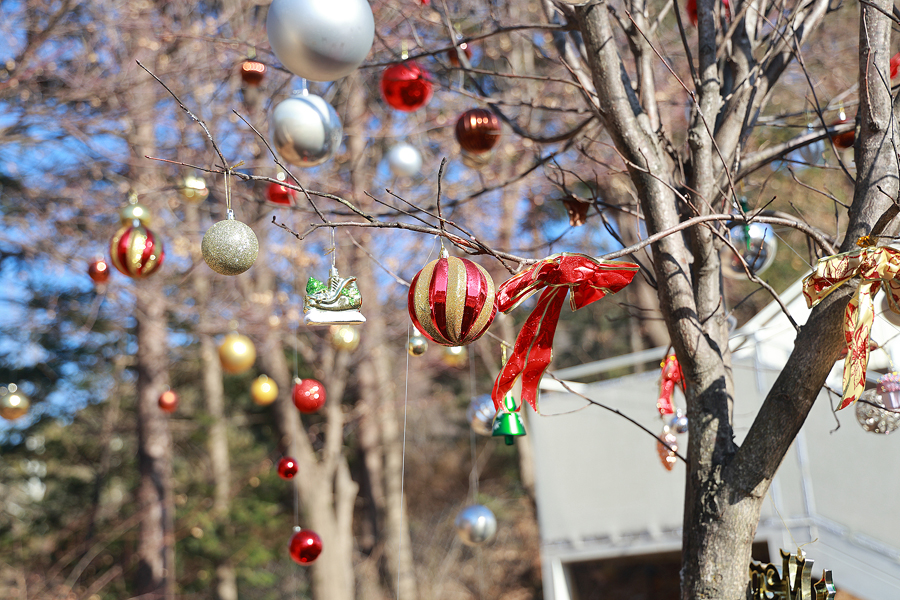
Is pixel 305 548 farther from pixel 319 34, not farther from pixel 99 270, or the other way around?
pixel 319 34

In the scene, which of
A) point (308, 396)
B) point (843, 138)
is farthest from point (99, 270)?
point (843, 138)

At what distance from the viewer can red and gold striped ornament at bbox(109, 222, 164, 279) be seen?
450cm

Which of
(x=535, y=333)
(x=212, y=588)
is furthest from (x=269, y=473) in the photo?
(x=535, y=333)

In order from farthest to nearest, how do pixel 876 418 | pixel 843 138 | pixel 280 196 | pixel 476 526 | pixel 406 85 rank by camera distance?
1. pixel 476 526
2. pixel 406 85
3. pixel 280 196
4. pixel 876 418
5. pixel 843 138

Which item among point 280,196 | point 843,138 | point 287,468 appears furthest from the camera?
point 287,468

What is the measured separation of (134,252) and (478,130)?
2.21 meters

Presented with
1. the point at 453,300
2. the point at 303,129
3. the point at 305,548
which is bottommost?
the point at 305,548

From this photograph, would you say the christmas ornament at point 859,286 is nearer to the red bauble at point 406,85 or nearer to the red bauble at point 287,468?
the red bauble at point 406,85

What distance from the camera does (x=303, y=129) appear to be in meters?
3.90

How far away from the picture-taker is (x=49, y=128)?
6.43 m

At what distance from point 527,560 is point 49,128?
10650 mm

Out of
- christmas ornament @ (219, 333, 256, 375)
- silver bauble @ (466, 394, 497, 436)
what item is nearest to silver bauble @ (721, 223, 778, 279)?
silver bauble @ (466, 394, 497, 436)

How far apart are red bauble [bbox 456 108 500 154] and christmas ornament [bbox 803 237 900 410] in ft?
7.27

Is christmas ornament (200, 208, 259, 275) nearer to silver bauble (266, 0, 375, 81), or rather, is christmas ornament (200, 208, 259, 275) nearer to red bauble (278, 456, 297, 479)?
silver bauble (266, 0, 375, 81)
